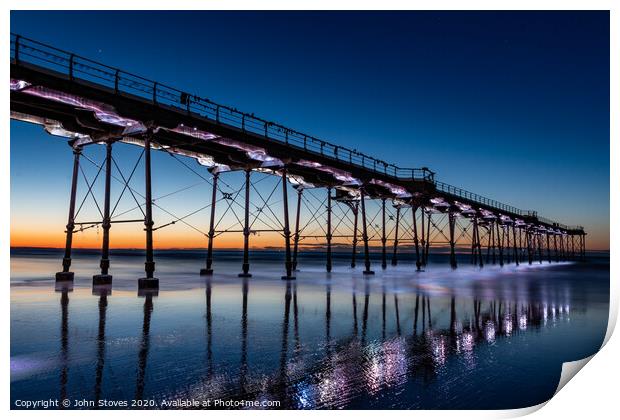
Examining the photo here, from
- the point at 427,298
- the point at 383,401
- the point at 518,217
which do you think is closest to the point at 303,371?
the point at 383,401

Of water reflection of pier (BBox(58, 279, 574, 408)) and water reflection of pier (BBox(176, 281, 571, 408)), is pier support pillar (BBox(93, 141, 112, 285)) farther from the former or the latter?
water reflection of pier (BBox(176, 281, 571, 408))

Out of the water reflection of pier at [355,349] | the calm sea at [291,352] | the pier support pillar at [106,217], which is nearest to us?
the calm sea at [291,352]

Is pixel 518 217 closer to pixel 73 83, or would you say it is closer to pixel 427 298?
pixel 427 298

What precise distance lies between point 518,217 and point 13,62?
224 ft

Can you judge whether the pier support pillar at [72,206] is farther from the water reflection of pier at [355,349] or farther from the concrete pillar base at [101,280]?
the water reflection of pier at [355,349]

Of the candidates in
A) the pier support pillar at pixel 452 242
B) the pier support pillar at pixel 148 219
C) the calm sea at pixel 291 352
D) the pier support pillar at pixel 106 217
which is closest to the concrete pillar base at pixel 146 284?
the pier support pillar at pixel 148 219

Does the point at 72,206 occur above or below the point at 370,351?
above

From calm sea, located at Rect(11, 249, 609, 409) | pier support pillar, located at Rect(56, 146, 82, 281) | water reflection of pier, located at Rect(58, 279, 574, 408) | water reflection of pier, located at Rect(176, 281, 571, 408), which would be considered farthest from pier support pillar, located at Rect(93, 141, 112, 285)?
water reflection of pier, located at Rect(176, 281, 571, 408)

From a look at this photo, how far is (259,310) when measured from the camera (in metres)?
14.7

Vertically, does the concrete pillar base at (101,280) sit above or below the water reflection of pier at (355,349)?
above

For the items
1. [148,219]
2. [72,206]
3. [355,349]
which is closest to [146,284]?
[148,219]

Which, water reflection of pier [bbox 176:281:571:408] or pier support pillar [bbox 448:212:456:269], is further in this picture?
pier support pillar [bbox 448:212:456:269]

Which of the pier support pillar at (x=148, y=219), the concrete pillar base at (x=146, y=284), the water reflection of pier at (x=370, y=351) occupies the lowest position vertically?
the water reflection of pier at (x=370, y=351)

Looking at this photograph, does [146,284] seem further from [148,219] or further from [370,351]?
[370,351]
